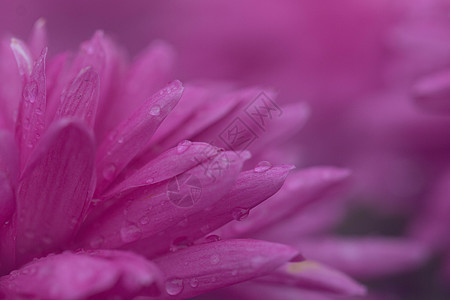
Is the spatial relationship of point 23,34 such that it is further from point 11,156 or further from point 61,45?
point 11,156

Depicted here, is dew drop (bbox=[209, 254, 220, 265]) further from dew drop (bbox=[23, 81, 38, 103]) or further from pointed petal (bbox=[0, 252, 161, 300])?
dew drop (bbox=[23, 81, 38, 103])

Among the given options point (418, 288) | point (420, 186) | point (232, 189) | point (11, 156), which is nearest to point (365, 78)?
point (420, 186)

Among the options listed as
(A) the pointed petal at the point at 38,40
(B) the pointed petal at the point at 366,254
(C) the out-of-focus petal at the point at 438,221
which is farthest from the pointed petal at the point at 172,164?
(C) the out-of-focus petal at the point at 438,221

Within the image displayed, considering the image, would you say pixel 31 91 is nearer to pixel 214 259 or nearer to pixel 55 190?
pixel 55 190

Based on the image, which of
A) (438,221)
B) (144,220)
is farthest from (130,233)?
(438,221)

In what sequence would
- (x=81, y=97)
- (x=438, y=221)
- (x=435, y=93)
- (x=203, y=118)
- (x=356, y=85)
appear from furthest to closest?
1. (x=356, y=85)
2. (x=438, y=221)
3. (x=435, y=93)
4. (x=203, y=118)
5. (x=81, y=97)

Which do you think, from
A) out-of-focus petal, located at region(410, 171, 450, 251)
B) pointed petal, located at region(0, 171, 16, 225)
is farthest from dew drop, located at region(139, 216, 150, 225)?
out-of-focus petal, located at region(410, 171, 450, 251)

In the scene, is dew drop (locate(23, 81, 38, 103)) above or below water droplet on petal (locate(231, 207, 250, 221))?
above
